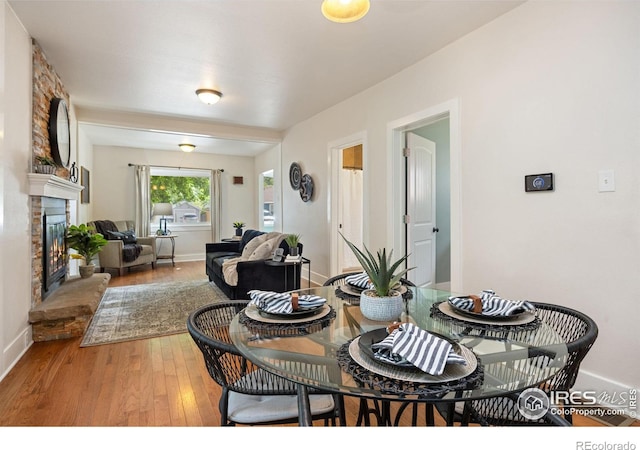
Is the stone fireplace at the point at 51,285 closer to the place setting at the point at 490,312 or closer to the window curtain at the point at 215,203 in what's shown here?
the place setting at the point at 490,312

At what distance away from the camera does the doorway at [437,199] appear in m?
2.70

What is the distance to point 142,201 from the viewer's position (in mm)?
6828

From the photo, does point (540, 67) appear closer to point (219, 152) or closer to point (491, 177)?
point (491, 177)

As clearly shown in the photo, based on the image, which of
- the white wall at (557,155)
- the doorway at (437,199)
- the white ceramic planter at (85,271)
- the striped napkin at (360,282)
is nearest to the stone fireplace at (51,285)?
the white ceramic planter at (85,271)

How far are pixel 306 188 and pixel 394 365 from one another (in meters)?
4.33

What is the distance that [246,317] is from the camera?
4.40 ft

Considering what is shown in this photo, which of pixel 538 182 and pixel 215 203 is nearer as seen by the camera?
pixel 538 182

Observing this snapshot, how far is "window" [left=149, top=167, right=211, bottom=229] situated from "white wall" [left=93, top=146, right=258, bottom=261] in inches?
8.8

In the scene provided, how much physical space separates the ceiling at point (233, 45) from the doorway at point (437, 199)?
1.90 feet

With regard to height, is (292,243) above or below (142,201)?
below

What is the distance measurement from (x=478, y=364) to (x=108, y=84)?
435 cm

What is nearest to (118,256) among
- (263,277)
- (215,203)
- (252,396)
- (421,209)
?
(215,203)

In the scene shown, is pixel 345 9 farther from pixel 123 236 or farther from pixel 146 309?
pixel 123 236
